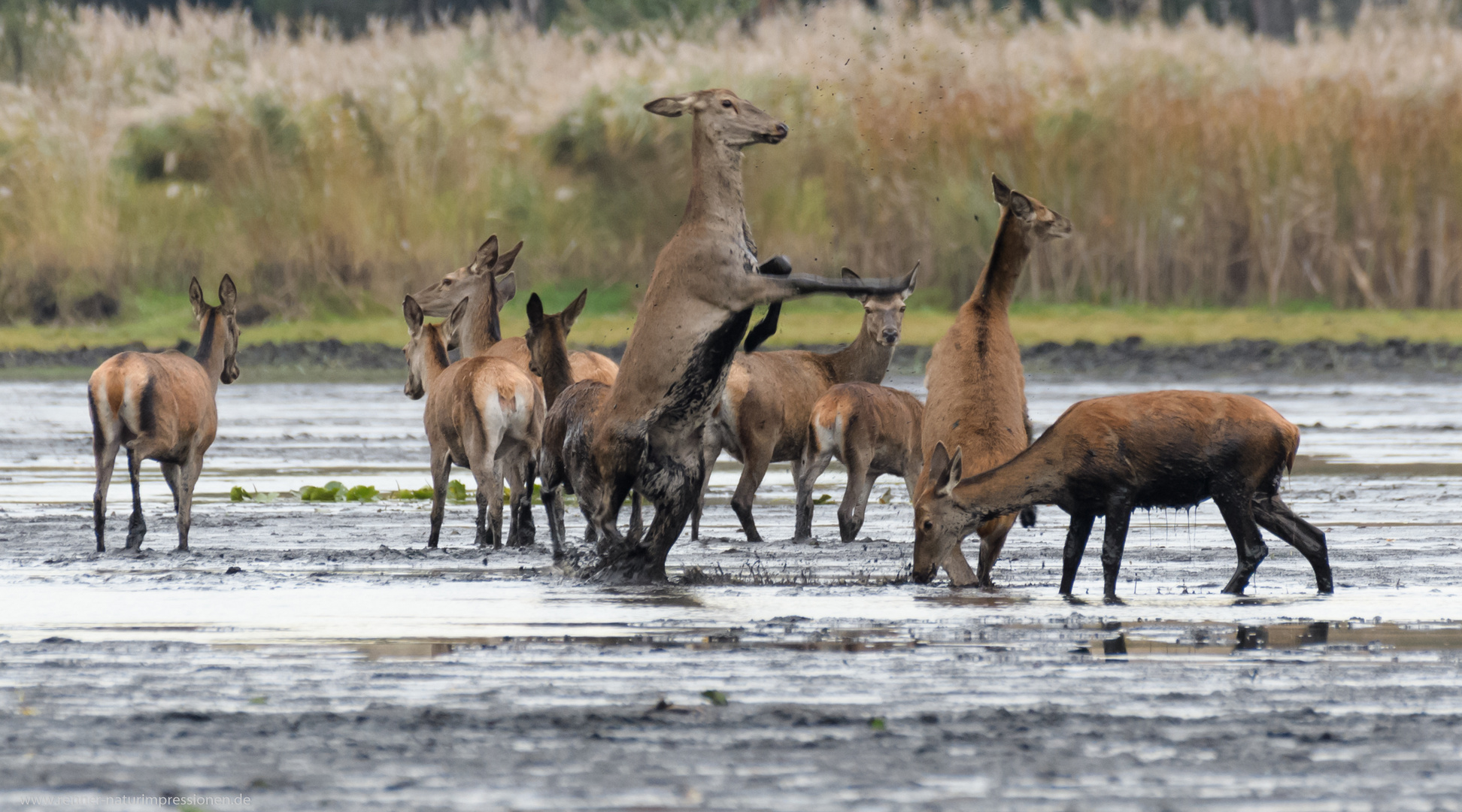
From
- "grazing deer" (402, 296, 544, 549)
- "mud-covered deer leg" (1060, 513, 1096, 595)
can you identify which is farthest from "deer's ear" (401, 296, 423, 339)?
"mud-covered deer leg" (1060, 513, 1096, 595)

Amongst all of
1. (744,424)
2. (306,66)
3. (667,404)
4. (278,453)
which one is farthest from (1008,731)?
(306,66)

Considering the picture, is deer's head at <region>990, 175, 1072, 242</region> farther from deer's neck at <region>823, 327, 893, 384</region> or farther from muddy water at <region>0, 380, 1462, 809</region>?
deer's neck at <region>823, 327, 893, 384</region>

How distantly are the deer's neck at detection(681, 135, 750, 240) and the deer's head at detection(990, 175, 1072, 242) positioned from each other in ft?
6.22

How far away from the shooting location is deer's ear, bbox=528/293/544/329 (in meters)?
13.4

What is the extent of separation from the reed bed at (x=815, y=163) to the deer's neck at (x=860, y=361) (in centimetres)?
1096

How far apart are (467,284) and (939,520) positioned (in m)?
6.57

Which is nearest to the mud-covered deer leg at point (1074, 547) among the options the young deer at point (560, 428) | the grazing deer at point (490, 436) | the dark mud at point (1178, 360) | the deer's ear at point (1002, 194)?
the young deer at point (560, 428)

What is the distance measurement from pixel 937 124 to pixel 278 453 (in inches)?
480

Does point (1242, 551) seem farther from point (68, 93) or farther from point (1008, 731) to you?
point (68, 93)

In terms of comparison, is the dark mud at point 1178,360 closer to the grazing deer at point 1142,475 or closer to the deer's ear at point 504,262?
the deer's ear at point 504,262

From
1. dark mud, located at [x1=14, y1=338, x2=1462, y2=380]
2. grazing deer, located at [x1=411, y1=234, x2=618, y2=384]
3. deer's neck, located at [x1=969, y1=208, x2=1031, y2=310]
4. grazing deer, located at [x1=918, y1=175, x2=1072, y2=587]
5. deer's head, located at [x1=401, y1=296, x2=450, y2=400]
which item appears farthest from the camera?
dark mud, located at [x1=14, y1=338, x2=1462, y2=380]

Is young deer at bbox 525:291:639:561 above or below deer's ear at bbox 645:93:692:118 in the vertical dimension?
below

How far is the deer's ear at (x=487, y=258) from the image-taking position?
16.1m

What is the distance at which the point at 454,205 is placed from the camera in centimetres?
2922
